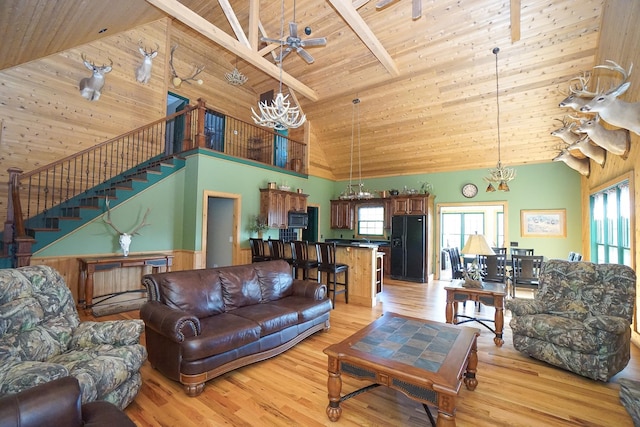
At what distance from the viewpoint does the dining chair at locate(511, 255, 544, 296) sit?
4957 mm

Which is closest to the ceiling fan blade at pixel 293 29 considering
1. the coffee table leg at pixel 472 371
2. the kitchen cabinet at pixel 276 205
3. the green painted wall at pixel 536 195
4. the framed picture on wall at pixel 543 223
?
the kitchen cabinet at pixel 276 205

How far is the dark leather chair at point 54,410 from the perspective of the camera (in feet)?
3.97

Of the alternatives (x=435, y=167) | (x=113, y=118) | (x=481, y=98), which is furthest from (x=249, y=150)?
(x=481, y=98)

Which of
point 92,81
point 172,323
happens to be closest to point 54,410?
point 172,323

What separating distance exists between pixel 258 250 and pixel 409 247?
4.11 meters

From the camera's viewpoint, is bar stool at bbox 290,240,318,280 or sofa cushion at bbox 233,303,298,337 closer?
sofa cushion at bbox 233,303,298,337

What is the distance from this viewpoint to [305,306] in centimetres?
354

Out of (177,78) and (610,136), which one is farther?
(177,78)

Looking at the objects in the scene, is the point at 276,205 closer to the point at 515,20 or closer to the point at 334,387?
the point at 334,387

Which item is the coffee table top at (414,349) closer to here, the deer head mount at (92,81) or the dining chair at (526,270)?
the dining chair at (526,270)

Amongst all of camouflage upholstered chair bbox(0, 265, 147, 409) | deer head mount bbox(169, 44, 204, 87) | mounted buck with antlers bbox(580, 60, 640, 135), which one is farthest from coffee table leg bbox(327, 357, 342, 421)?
deer head mount bbox(169, 44, 204, 87)

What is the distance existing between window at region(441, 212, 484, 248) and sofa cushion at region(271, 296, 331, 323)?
772 cm

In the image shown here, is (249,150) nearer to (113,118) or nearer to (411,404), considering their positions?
(113,118)

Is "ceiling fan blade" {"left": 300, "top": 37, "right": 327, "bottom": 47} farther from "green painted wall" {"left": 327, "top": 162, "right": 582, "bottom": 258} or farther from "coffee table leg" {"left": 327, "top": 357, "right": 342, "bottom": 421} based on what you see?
"green painted wall" {"left": 327, "top": 162, "right": 582, "bottom": 258}
